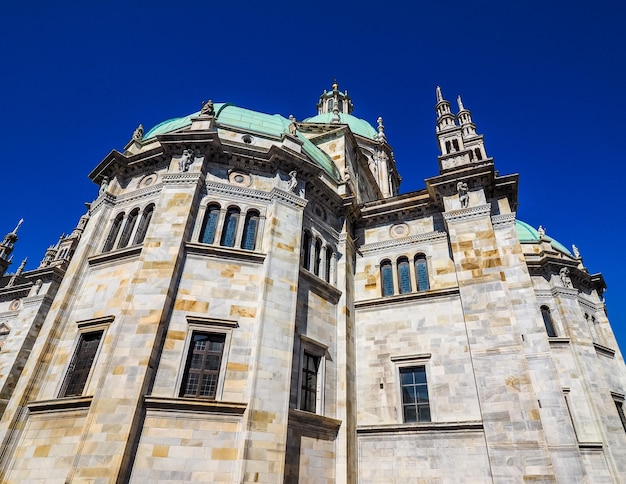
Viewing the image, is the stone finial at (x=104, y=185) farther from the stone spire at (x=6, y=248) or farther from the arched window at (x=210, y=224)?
the stone spire at (x=6, y=248)

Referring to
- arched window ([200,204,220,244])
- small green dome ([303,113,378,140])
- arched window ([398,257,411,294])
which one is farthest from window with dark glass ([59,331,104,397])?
small green dome ([303,113,378,140])

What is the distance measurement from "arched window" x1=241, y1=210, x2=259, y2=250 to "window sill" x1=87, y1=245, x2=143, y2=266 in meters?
4.41

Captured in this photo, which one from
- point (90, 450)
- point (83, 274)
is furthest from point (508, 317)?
point (83, 274)

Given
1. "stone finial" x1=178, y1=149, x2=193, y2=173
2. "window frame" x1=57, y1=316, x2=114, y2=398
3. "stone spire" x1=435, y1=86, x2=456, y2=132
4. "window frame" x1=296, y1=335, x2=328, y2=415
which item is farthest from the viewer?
"stone spire" x1=435, y1=86, x2=456, y2=132

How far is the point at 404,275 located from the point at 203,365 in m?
11.5

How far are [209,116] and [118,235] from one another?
24.0ft

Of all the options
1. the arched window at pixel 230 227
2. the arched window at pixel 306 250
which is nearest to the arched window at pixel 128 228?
the arched window at pixel 230 227

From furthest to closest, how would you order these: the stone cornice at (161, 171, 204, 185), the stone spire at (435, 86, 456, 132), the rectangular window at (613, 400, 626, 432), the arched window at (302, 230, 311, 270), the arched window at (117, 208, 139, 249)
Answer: the rectangular window at (613, 400, 626, 432)
the stone spire at (435, 86, 456, 132)
the arched window at (302, 230, 311, 270)
the arched window at (117, 208, 139, 249)
the stone cornice at (161, 171, 204, 185)

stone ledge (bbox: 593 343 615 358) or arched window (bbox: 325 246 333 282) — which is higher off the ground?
arched window (bbox: 325 246 333 282)

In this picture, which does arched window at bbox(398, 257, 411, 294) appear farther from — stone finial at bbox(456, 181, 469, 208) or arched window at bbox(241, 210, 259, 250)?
arched window at bbox(241, 210, 259, 250)

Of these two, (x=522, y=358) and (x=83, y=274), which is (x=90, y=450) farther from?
(x=522, y=358)

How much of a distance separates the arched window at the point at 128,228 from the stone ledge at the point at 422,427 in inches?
532

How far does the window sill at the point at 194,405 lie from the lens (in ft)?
42.9

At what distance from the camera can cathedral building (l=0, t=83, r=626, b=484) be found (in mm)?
13219
